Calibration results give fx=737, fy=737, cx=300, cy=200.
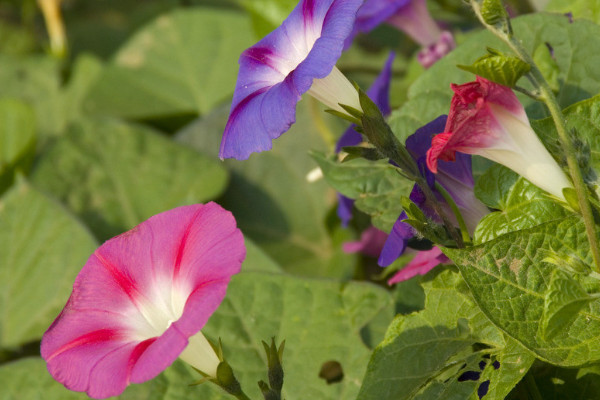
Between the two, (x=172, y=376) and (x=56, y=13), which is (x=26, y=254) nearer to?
(x=172, y=376)

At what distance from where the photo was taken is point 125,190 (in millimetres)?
1372

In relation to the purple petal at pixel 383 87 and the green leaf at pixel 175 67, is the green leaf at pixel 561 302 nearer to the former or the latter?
the purple petal at pixel 383 87

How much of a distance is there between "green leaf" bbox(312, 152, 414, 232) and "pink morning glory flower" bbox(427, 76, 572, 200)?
0.73ft

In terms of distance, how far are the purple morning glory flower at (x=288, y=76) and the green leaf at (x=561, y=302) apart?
212mm

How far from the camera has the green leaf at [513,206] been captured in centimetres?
58

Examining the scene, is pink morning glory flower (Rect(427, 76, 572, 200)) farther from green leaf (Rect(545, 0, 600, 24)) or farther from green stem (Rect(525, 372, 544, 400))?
green leaf (Rect(545, 0, 600, 24))

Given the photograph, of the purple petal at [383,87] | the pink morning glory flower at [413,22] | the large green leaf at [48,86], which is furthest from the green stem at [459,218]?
the large green leaf at [48,86]

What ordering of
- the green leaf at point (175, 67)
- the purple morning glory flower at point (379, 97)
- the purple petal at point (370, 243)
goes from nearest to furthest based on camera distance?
the purple morning glory flower at point (379, 97) < the purple petal at point (370, 243) < the green leaf at point (175, 67)

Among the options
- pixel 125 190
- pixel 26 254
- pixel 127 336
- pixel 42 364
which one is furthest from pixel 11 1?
pixel 127 336

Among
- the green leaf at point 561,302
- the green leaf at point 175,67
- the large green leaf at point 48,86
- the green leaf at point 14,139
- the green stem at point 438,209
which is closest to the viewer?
the green leaf at point 561,302

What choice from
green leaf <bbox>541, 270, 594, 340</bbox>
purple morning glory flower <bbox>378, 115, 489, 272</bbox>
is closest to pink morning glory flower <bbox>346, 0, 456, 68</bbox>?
purple morning glory flower <bbox>378, 115, 489, 272</bbox>

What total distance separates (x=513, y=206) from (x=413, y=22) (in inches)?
21.4

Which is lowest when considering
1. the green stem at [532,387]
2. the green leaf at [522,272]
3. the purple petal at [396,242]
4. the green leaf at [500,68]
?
the green stem at [532,387]

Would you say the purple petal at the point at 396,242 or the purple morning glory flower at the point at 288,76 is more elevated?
the purple morning glory flower at the point at 288,76
